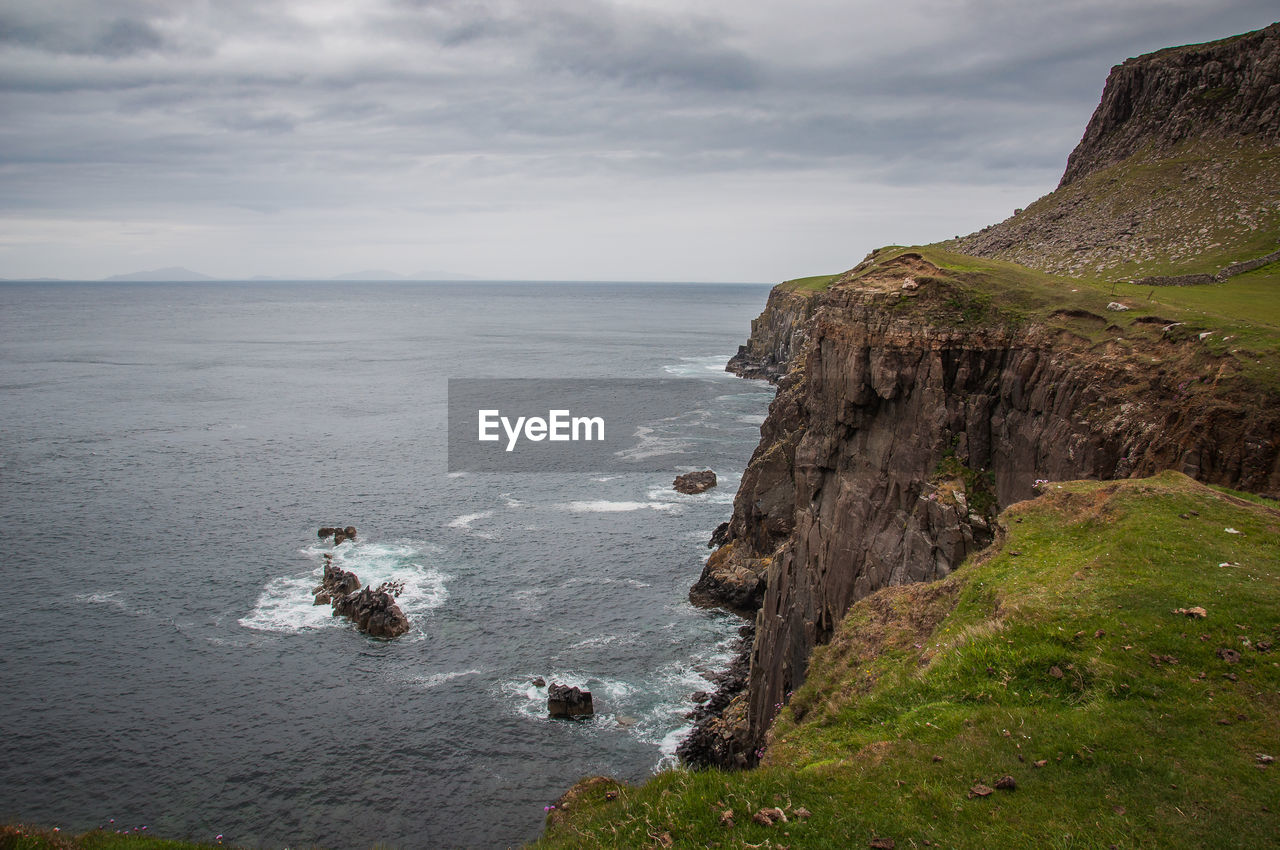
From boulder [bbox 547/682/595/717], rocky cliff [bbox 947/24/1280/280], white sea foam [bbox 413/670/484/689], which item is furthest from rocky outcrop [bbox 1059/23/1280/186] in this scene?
white sea foam [bbox 413/670/484/689]

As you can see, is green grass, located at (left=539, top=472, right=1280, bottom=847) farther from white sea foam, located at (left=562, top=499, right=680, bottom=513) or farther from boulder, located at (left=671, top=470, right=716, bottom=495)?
boulder, located at (left=671, top=470, right=716, bottom=495)

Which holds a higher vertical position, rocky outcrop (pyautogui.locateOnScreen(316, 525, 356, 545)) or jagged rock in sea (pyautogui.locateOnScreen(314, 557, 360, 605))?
rocky outcrop (pyautogui.locateOnScreen(316, 525, 356, 545))

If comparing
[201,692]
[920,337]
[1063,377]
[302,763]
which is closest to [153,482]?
[201,692]

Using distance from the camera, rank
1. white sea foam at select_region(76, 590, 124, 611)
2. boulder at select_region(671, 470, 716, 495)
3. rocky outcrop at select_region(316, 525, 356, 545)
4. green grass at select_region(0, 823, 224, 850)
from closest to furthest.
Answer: green grass at select_region(0, 823, 224, 850) → white sea foam at select_region(76, 590, 124, 611) → rocky outcrop at select_region(316, 525, 356, 545) → boulder at select_region(671, 470, 716, 495)

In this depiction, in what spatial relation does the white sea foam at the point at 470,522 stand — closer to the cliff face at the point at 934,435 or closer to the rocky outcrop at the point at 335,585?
the rocky outcrop at the point at 335,585

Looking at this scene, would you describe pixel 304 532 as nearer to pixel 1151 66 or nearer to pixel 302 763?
pixel 302 763

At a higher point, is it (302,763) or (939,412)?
(939,412)

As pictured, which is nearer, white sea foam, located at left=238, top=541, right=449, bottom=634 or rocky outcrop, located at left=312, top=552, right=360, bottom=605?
white sea foam, located at left=238, top=541, right=449, bottom=634

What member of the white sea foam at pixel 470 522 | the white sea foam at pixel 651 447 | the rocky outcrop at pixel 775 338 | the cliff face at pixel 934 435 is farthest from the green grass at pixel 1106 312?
the rocky outcrop at pixel 775 338
